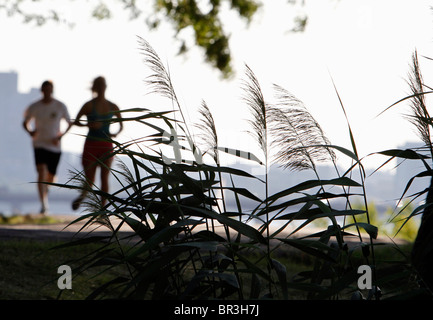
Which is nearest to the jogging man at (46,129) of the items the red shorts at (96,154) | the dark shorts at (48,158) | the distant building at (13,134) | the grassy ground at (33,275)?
the dark shorts at (48,158)

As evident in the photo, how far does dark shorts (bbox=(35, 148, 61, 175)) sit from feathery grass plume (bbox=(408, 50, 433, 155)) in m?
6.15

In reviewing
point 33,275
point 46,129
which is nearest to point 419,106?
point 33,275

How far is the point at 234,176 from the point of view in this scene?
2.04m

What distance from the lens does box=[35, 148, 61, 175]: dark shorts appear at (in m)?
7.54

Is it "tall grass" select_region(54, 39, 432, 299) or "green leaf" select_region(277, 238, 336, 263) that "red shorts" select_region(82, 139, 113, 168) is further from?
"green leaf" select_region(277, 238, 336, 263)

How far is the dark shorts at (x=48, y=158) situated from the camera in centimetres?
754

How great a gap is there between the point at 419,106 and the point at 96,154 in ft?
10.2

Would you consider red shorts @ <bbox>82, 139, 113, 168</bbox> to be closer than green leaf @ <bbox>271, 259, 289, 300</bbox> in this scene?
No

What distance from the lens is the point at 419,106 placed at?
6.34ft

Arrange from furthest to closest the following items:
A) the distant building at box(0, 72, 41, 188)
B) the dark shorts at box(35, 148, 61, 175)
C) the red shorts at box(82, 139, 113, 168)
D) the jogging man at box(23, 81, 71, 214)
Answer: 1. the distant building at box(0, 72, 41, 188)
2. the dark shorts at box(35, 148, 61, 175)
3. the jogging man at box(23, 81, 71, 214)
4. the red shorts at box(82, 139, 113, 168)

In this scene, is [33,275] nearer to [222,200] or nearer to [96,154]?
[96,154]

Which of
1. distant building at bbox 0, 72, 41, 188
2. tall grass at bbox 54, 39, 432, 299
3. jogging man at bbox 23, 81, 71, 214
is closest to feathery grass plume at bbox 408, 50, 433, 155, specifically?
tall grass at bbox 54, 39, 432, 299

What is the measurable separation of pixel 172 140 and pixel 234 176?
0.24 meters
